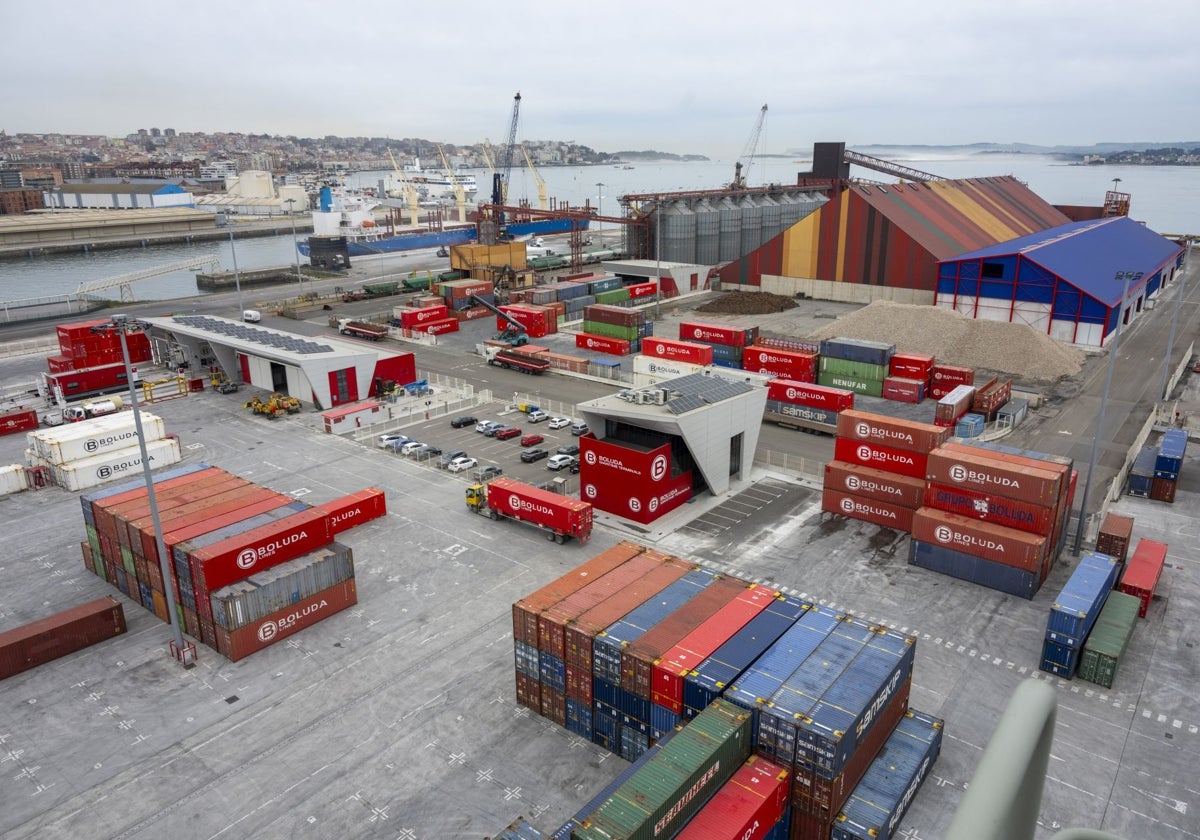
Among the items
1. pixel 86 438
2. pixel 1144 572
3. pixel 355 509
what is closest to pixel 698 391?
pixel 355 509

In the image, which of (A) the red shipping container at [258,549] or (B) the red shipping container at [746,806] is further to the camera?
(A) the red shipping container at [258,549]

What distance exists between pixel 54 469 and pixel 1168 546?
71.8 m

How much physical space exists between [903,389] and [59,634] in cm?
6425

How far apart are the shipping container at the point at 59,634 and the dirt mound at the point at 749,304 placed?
8580 centimetres

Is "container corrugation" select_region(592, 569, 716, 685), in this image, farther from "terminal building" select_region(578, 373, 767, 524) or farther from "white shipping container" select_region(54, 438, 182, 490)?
"white shipping container" select_region(54, 438, 182, 490)

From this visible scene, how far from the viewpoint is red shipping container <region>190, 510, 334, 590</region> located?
117ft

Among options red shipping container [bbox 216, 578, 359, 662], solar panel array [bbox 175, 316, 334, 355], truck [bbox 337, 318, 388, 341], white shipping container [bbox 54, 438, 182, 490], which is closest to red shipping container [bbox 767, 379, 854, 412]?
red shipping container [bbox 216, 578, 359, 662]

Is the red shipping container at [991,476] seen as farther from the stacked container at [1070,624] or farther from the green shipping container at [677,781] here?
the green shipping container at [677,781]

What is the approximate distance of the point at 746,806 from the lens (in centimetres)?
2402

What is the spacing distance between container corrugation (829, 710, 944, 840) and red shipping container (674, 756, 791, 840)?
234 centimetres

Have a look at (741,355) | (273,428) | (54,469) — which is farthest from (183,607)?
(741,355)

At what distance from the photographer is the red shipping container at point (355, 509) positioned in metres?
47.6

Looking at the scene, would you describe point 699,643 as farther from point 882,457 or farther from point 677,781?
point 882,457

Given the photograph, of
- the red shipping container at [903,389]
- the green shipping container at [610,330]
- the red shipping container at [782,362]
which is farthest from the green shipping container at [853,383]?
the green shipping container at [610,330]
